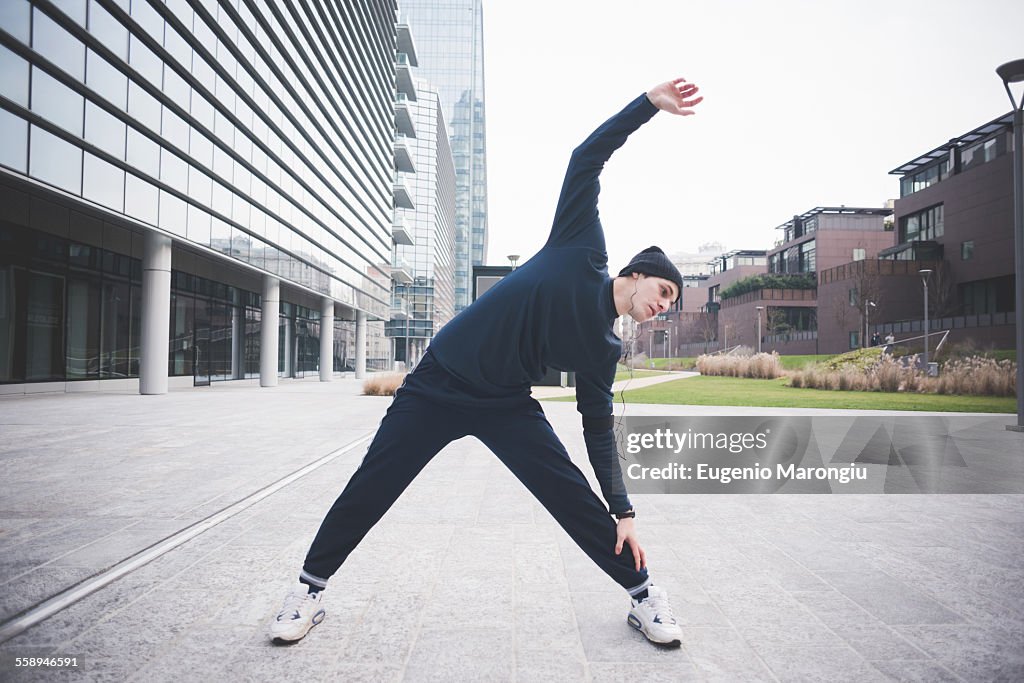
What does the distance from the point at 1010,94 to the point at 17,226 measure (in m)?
21.7

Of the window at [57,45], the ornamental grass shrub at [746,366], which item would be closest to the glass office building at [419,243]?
the ornamental grass shrub at [746,366]

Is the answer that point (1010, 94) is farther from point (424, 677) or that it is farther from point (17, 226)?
point (17, 226)

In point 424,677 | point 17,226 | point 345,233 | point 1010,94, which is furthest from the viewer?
point 345,233

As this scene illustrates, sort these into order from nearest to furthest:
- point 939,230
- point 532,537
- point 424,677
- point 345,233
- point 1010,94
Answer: point 424,677 → point 532,537 → point 1010,94 → point 345,233 → point 939,230

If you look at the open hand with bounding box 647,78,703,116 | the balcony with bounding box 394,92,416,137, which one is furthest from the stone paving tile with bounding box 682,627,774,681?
the balcony with bounding box 394,92,416,137

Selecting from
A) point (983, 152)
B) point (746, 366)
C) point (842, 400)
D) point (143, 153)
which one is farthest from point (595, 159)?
point (983, 152)

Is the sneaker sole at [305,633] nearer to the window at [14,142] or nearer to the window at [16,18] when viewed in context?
the window at [14,142]

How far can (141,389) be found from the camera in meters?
18.4

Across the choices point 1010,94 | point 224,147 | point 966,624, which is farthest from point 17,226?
point 1010,94

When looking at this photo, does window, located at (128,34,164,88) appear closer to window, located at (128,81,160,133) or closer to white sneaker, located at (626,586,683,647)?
window, located at (128,81,160,133)

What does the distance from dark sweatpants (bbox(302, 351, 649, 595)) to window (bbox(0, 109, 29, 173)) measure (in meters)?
13.9

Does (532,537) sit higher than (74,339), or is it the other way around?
(74,339)

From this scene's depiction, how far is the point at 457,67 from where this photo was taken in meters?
102

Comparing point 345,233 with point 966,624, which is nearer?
point 966,624
